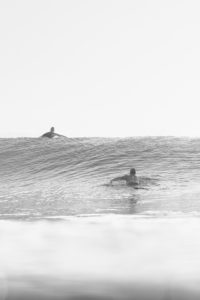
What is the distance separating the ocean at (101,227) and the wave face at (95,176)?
5 centimetres

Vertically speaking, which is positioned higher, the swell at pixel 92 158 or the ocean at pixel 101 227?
the swell at pixel 92 158

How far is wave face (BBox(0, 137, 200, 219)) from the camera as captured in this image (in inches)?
500

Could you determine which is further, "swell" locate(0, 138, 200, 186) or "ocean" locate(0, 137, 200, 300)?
"swell" locate(0, 138, 200, 186)

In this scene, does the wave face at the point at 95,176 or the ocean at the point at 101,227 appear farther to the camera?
the wave face at the point at 95,176

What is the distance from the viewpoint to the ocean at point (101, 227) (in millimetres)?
4395

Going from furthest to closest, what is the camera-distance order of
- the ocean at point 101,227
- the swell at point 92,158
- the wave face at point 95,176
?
the swell at point 92,158 → the wave face at point 95,176 → the ocean at point 101,227

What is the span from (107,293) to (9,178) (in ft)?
61.0

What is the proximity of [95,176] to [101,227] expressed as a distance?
11647 mm

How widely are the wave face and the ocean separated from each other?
0.05 metres

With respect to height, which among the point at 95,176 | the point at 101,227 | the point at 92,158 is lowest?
the point at 101,227

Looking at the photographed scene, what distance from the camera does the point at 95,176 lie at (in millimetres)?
20531

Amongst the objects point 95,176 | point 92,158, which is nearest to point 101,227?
point 95,176

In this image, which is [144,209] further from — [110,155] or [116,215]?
[110,155]

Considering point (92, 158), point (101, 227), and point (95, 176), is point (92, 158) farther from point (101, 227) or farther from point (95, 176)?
point (101, 227)
